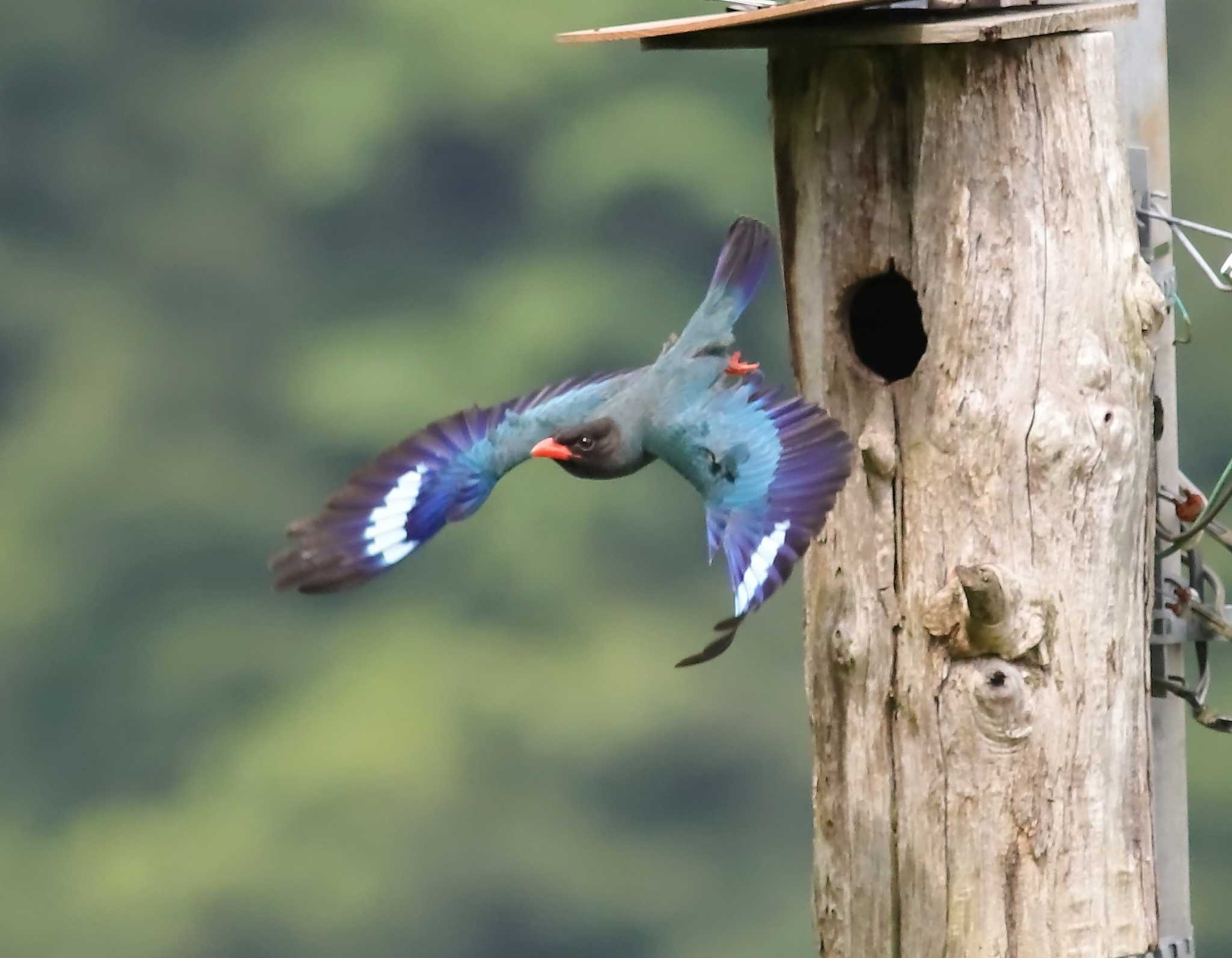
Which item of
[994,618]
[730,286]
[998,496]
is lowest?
[994,618]

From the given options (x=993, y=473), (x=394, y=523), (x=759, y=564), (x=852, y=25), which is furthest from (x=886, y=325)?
(x=394, y=523)

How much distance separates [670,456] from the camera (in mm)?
3236

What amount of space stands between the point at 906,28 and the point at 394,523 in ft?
3.26

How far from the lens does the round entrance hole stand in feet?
11.1

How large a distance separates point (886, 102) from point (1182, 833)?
1.26 m

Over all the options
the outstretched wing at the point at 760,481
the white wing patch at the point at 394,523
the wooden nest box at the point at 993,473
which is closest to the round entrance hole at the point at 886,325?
the wooden nest box at the point at 993,473

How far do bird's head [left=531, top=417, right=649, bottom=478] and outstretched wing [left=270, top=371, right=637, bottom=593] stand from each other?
0.24ft

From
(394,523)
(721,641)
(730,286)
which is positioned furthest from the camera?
(730,286)

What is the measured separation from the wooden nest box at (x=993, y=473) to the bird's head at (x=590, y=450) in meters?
0.37

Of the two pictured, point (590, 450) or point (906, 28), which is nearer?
point (906, 28)

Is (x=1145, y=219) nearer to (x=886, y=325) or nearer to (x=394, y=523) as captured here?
(x=886, y=325)

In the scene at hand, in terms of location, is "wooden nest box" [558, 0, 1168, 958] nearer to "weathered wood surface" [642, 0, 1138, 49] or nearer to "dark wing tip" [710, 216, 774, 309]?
"weathered wood surface" [642, 0, 1138, 49]

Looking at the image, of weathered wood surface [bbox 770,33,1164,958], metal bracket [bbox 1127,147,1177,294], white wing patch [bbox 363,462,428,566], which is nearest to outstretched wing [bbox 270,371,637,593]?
white wing patch [bbox 363,462,428,566]

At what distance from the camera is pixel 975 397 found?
125 inches
